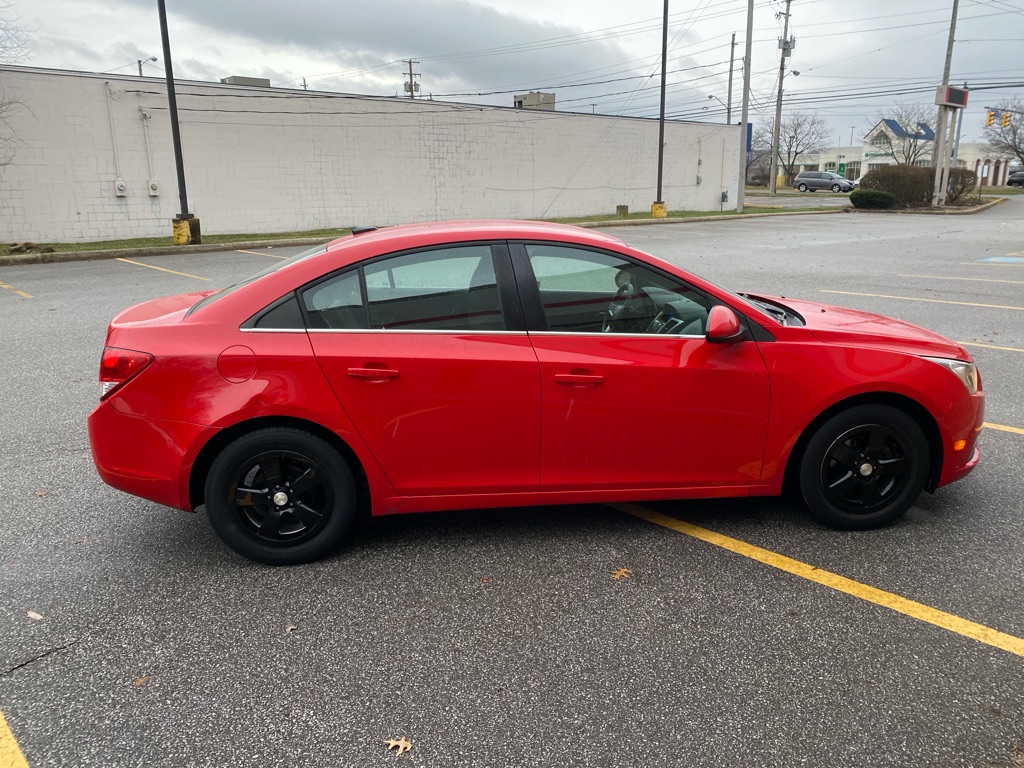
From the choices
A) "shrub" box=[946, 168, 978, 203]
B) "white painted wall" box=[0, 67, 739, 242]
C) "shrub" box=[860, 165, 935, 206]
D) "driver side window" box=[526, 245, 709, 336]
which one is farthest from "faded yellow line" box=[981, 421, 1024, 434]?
"shrub" box=[946, 168, 978, 203]

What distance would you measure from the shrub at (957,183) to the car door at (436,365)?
132 ft

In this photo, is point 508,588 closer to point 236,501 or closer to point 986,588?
point 236,501

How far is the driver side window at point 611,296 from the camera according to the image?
3.53 metres

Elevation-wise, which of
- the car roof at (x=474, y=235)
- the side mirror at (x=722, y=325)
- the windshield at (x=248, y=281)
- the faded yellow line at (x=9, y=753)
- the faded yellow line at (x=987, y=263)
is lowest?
the faded yellow line at (x=9, y=753)

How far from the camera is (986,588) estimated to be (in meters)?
3.23

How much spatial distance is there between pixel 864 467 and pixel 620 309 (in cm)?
141

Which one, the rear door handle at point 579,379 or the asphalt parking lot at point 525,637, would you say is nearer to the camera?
the asphalt parking lot at point 525,637

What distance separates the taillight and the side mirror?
2.47 meters

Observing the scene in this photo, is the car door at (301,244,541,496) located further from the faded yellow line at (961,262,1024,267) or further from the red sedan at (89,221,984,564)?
the faded yellow line at (961,262,1024,267)

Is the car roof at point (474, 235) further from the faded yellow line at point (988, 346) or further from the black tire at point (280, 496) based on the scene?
the faded yellow line at point (988, 346)

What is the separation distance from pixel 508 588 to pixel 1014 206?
45524mm

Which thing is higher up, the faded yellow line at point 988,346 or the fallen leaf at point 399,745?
the faded yellow line at point 988,346

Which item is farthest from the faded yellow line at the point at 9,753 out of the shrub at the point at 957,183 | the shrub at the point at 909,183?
the shrub at the point at 957,183

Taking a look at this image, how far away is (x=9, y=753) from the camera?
234cm
